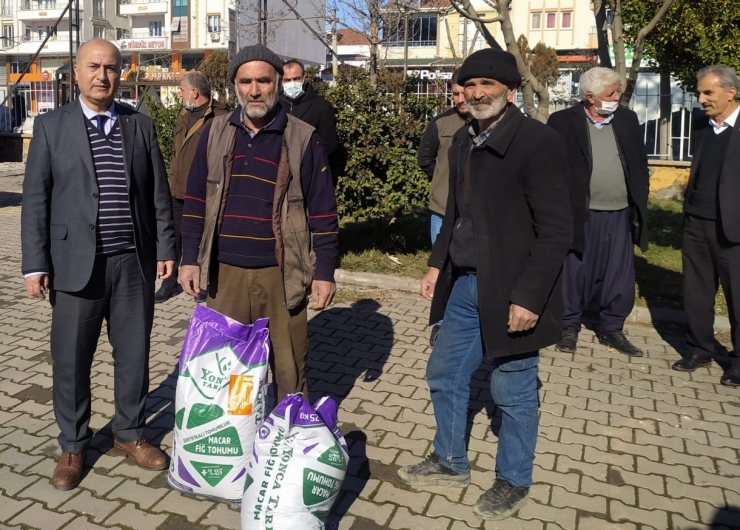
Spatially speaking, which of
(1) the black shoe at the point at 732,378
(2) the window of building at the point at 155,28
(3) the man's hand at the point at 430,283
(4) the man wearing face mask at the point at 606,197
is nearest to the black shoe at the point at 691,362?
(1) the black shoe at the point at 732,378

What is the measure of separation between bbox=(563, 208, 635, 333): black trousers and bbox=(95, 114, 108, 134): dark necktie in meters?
3.75

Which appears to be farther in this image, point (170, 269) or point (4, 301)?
point (4, 301)

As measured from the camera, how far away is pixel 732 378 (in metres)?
5.39

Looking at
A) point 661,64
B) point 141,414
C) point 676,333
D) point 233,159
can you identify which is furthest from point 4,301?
point 661,64

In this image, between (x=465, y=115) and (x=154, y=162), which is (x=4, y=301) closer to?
(x=154, y=162)

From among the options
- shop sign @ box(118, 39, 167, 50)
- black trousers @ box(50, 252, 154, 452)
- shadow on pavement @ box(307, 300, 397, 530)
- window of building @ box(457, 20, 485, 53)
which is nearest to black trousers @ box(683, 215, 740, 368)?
shadow on pavement @ box(307, 300, 397, 530)

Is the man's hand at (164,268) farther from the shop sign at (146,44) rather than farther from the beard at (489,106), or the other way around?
the shop sign at (146,44)

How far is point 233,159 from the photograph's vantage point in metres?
3.64

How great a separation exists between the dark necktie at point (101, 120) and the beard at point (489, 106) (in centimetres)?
184

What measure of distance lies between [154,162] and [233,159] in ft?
1.76

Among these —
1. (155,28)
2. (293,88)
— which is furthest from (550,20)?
(293,88)

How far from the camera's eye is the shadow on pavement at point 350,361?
3.87 m

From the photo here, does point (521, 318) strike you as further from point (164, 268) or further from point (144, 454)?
point (144, 454)

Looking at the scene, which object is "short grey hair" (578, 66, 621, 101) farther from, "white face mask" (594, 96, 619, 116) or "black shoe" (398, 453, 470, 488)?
"black shoe" (398, 453, 470, 488)
